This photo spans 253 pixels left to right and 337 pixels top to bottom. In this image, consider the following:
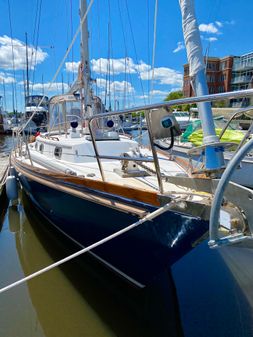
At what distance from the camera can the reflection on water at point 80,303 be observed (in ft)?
10.8

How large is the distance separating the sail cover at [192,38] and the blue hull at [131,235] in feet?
4.66

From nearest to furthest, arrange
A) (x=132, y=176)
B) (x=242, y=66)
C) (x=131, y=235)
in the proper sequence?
(x=131, y=235) → (x=132, y=176) → (x=242, y=66)

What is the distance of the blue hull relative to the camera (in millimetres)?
2604

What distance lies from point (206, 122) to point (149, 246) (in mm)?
1341

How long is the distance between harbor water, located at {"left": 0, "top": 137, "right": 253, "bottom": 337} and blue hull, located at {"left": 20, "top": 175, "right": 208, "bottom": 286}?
413 millimetres

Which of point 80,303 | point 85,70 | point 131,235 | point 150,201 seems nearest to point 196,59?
point 150,201

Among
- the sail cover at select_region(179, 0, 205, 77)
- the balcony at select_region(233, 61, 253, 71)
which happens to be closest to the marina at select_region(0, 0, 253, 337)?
the sail cover at select_region(179, 0, 205, 77)

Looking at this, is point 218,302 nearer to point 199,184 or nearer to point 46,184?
point 199,184

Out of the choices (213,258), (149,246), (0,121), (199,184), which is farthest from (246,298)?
(0,121)

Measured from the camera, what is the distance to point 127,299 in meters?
3.70

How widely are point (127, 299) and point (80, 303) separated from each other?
60 centimetres

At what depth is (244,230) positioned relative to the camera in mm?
2053

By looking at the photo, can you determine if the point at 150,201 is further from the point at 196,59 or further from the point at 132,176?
the point at 196,59

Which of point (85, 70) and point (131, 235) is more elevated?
point (85, 70)
